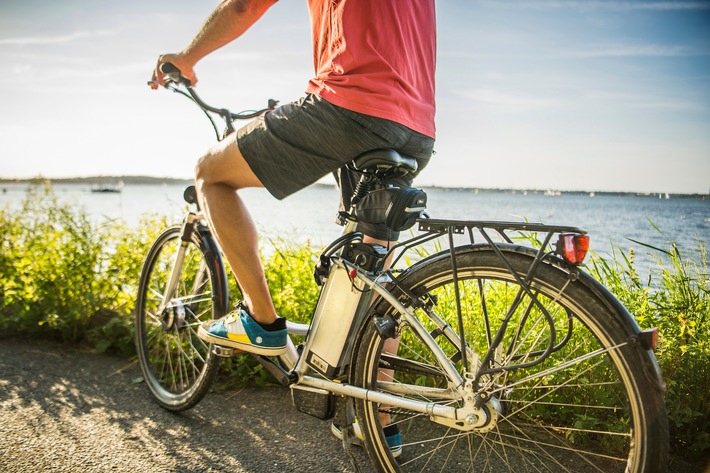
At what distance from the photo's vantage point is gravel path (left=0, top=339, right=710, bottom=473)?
2.45m

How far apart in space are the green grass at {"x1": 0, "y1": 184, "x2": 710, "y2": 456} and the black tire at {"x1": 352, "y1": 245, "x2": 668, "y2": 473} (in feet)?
1.94

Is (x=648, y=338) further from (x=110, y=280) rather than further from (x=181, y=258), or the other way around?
(x=110, y=280)

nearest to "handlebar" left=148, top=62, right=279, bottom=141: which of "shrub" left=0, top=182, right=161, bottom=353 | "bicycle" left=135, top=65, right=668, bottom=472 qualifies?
"bicycle" left=135, top=65, right=668, bottom=472

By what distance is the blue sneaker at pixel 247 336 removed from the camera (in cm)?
238

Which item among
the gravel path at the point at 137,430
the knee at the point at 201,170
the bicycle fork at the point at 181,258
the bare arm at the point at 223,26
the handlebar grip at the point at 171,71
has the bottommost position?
the gravel path at the point at 137,430

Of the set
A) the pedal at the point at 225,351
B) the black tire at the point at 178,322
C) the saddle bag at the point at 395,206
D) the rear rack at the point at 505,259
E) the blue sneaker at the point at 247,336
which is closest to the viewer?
the rear rack at the point at 505,259

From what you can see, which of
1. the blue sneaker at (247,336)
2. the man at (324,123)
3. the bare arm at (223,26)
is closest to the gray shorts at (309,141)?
the man at (324,123)

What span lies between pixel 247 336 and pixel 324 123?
1.01 metres

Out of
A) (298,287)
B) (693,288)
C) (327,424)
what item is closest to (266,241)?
(298,287)

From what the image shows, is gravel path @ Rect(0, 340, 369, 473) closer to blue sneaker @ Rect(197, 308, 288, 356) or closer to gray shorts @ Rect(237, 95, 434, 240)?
blue sneaker @ Rect(197, 308, 288, 356)

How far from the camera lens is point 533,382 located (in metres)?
2.73

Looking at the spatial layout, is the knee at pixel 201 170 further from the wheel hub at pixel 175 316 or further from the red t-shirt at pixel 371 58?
the wheel hub at pixel 175 316

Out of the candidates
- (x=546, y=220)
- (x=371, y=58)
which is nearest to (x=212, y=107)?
(x=371, y=58)

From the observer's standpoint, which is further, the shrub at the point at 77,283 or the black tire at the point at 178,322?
the shrub at the point at 77,283
